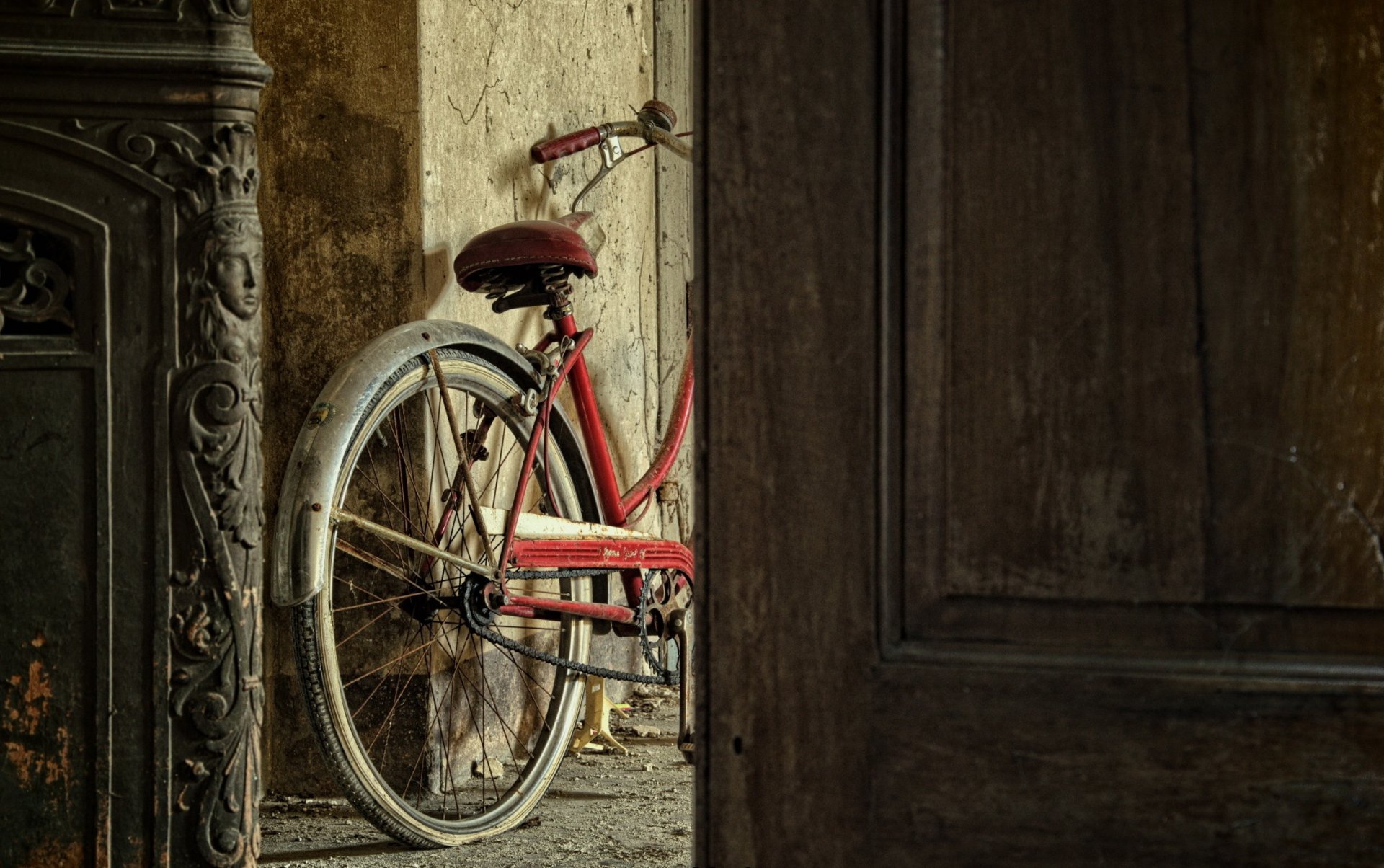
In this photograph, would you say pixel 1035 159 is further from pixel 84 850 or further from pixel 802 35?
pixel 84 850

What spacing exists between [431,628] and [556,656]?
29cm

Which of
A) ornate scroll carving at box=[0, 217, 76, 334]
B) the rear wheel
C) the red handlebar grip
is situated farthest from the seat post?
ornate scroll carving at box=[0, 217, 76, 334]

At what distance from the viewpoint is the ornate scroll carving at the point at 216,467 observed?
139 cm

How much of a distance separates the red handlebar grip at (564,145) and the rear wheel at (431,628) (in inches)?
23.2

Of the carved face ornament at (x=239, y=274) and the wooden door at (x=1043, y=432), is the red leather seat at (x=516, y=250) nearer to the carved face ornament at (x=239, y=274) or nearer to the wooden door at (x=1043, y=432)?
the carved face ornament at (x=239, y=274)

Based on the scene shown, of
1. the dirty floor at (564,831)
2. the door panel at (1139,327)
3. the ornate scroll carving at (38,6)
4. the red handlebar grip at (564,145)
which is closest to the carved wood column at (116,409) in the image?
the ornate scroll carving at (38,6)

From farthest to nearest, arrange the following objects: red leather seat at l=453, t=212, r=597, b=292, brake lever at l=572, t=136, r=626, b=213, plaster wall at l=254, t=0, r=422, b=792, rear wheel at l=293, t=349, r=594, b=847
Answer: brake lever at l=572, t=136, r=626, b=213
plaster wall at l=254, t=0, r=422, b=792
red leather seat at l=453, t=212, r=597, b=292
rear wheel at l=293, t=349, r=594, b=847

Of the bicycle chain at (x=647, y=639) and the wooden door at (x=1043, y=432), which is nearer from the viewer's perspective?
the wooden door at (x=1043, y=432)

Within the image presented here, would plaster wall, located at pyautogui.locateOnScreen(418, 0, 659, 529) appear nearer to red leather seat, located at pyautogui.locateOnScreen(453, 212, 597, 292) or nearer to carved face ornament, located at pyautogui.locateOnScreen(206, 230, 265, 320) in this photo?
red leather seat, located at pyautogui.locateOnScreen(453, 212, 597, 292)

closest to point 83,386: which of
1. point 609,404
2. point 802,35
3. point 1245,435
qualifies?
point 802,35

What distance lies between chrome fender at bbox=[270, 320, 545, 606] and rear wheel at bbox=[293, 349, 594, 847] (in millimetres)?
52

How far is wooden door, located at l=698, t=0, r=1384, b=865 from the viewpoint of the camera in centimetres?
93

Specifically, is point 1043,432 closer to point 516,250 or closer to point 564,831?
point 516,250

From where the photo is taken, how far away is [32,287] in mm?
→ 1369
